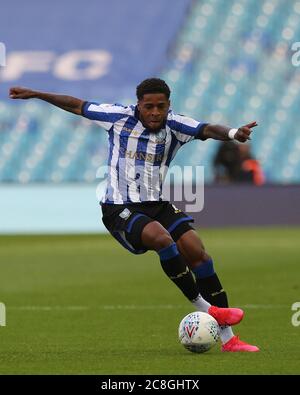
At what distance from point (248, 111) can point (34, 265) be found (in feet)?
39.6

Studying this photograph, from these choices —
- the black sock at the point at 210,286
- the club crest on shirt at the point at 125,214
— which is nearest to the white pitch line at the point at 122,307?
the black sock at the point at 210,286

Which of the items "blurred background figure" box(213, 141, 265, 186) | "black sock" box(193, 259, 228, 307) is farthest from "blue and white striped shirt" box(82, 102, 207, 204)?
"blurred background figure" box(213, 141, 265, 186)

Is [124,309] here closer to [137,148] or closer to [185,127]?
[137,148]

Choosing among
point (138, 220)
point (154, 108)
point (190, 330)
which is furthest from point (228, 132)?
point (190, 330)

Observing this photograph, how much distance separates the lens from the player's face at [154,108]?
7.43 meters

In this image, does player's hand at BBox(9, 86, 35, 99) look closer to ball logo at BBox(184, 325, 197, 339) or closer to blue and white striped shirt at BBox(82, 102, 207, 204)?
blue and white striped shirt at BBox(82, 102, 207, 204)

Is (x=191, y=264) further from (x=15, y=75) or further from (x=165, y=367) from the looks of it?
(x=15, y=75)

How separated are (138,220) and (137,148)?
1.83 feet

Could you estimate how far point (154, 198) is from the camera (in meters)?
7.59

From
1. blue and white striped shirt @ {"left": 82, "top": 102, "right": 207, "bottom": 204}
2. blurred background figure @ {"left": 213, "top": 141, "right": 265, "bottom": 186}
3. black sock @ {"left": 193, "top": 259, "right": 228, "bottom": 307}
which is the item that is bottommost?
black sock @ {"left": 193, "top": 259, "right": 228, "bottom": 307}

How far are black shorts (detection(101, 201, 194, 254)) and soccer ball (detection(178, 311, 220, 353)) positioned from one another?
0.61 m

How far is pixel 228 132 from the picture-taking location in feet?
24.0

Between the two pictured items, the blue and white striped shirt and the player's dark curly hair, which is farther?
the blue and white striped shirt

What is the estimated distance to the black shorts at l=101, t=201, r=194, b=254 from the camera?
7.38 metres
